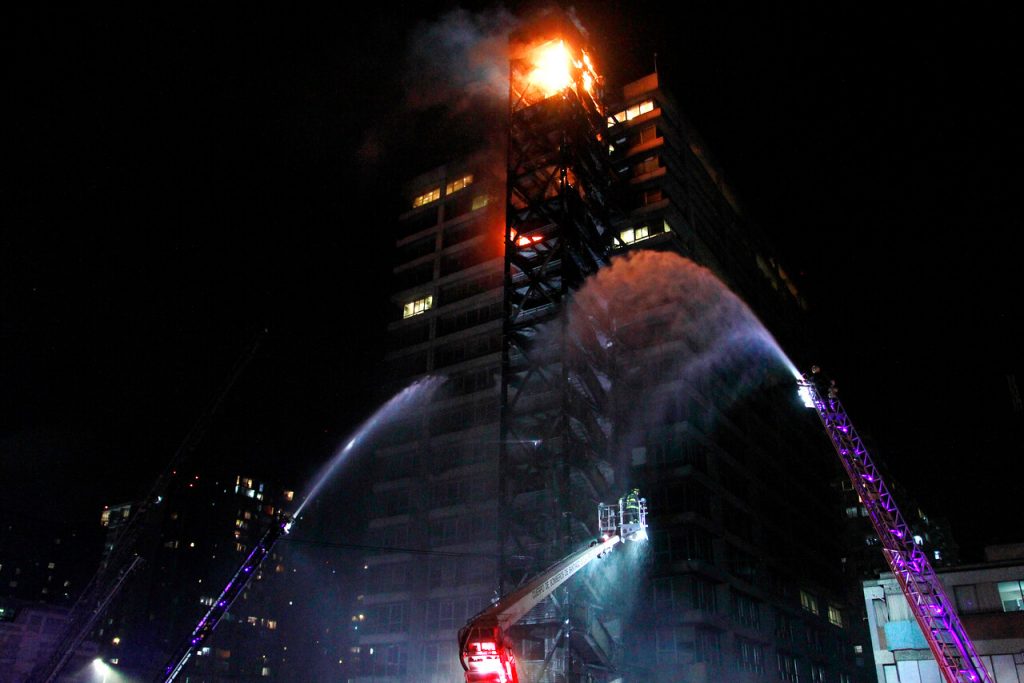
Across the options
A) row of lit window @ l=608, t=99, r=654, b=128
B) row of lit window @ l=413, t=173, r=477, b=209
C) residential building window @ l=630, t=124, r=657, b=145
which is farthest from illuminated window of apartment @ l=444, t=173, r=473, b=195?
residential building window @ l=630, t=124, r=657, b=145

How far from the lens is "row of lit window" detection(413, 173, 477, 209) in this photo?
7944 centimetres

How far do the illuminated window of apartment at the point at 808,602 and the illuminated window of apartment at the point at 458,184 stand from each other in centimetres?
5182

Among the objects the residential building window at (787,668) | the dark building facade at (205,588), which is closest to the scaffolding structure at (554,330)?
the residential building window at (787,668)

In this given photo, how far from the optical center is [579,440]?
151 feet

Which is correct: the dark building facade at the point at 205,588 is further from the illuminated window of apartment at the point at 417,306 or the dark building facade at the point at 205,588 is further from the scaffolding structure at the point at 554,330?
the scaffolding structure at the point at 554,330

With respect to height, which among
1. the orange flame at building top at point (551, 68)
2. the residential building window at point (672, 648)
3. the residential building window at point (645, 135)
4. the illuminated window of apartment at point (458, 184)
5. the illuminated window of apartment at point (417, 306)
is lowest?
the residential building window at point (672, 648)

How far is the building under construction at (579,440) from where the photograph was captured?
46344 mm

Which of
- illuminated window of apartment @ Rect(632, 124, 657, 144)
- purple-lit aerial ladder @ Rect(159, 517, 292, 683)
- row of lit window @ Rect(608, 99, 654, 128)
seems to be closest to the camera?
purple-lit aerial ladder @ Rect(159, 517, 292, 683)

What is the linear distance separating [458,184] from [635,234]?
22518mm

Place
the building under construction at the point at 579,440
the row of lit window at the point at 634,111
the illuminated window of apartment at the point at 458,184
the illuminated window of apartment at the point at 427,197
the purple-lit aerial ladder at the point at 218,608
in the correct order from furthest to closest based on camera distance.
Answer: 1. the illuminated window of apartment at the point at 427,197
2. the illuminated window of apartment at the point at 458,184
3. the row of lit window at the point at 634,111
4. the building under construction at the point at 579,440
5. the purple-lit aerial ladder at the point at 218,608

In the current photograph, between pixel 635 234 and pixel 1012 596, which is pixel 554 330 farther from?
pixel 1012 596

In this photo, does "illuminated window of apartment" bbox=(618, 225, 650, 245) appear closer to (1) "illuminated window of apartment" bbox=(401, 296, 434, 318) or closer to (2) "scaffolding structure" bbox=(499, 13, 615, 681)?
(2) "scaffolding structure" bbox=(499, 13, 615, 681)

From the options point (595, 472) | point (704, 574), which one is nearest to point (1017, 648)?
point (704, 574)

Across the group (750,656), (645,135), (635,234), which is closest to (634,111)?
(645,135)
